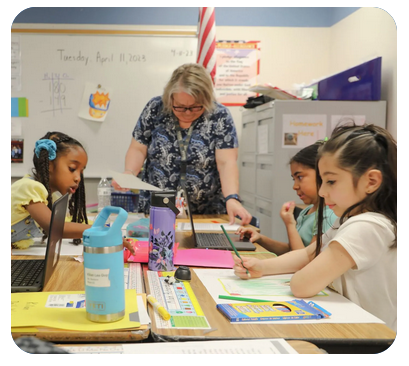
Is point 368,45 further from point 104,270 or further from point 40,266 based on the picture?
point 104,270

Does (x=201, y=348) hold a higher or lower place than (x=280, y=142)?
lower

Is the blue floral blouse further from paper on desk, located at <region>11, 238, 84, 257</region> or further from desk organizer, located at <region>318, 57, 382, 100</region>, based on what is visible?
desk organizer, located at <region>318, 57, 382, 100</region>

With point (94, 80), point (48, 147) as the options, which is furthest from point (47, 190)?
point (94, 80)

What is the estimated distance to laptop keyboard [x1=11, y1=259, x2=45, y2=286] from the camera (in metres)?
0.89

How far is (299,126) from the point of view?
2469 millimetres

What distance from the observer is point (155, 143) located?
6.23 ft

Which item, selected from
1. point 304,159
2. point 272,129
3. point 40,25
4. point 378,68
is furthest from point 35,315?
point 40,25

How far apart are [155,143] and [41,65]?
162cm

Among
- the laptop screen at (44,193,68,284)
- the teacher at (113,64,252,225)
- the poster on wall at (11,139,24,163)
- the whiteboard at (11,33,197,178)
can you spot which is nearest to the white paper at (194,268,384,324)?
the laptop screen at (44,193,68,284)

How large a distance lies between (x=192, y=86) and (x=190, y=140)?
0.24 metres

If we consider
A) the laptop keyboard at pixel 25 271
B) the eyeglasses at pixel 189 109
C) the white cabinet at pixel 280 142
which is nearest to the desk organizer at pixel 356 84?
the white cabinet at pixel 280 142

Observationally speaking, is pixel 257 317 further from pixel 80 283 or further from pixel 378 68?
pixel 378 68

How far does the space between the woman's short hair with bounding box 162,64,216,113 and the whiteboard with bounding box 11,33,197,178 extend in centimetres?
130

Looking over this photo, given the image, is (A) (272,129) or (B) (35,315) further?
(A) (272,129)
